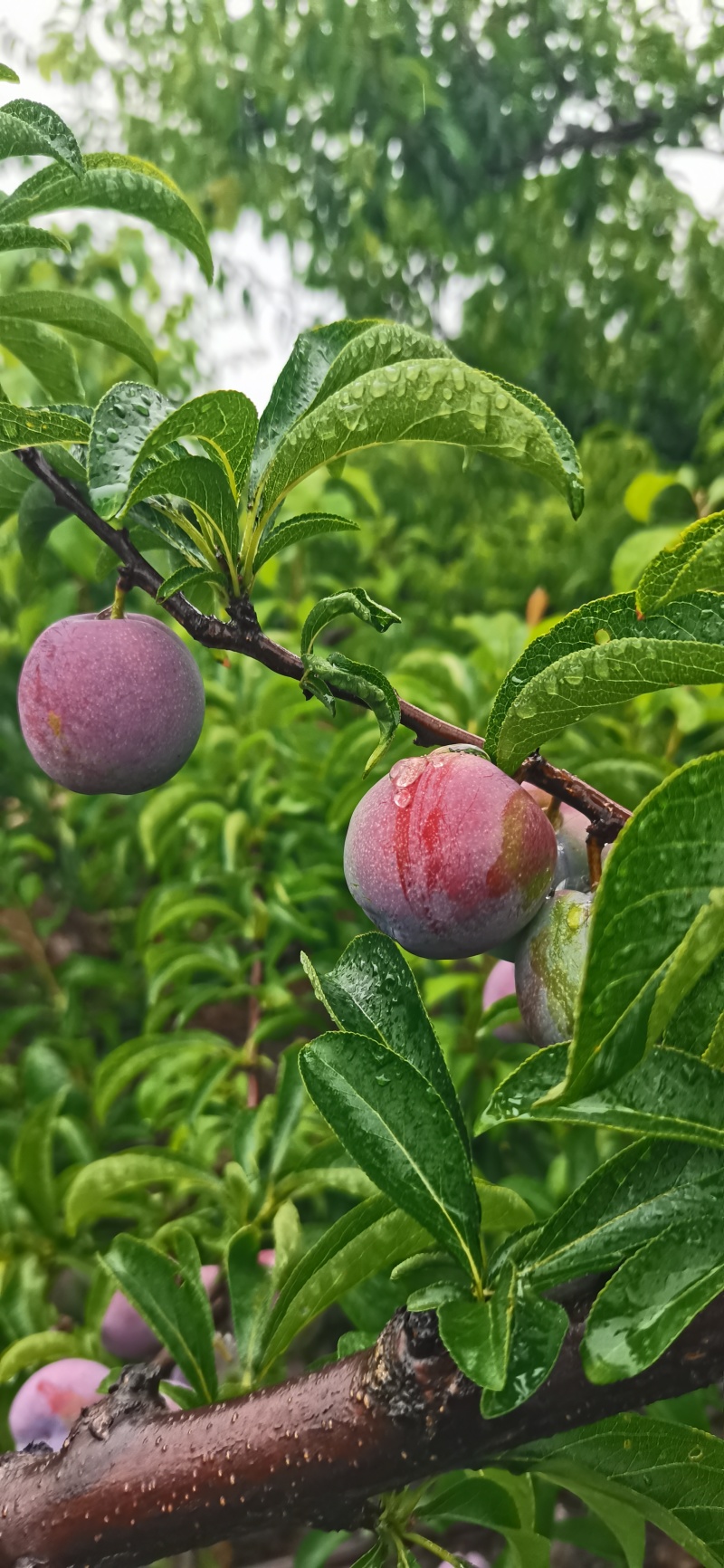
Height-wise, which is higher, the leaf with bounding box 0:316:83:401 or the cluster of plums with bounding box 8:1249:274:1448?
the leaf with bounding box 0:316:83:401

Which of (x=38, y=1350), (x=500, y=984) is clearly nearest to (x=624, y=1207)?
(x=500, y=984)

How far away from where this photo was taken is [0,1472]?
426 millimetres

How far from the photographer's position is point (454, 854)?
40 cm

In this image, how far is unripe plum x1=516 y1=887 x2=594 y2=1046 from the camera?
1.29ft

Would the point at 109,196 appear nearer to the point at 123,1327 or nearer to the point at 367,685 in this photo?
the point at 367,685

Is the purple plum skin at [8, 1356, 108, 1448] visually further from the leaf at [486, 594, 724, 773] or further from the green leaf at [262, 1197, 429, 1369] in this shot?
the leaf at [486, 594, 724, 773]

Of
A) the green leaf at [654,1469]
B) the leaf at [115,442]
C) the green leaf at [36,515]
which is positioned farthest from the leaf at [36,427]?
the green leaf at [654,1469]

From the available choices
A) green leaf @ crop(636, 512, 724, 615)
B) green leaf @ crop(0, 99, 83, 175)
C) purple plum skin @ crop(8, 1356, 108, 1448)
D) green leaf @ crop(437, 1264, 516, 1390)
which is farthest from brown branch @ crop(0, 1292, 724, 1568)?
green leaf @ crop(0, 99, 83, 175)

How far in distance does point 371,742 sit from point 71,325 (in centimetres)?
66

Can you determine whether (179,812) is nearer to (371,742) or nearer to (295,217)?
(371,742)

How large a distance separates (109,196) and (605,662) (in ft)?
1.10

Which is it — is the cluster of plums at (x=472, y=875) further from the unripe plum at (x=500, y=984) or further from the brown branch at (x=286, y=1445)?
the unripe plum at (x=500, y=984)

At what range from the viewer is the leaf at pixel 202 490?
14.1 inches

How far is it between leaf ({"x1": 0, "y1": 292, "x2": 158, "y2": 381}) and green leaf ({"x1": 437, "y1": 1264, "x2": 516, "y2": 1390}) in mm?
457
